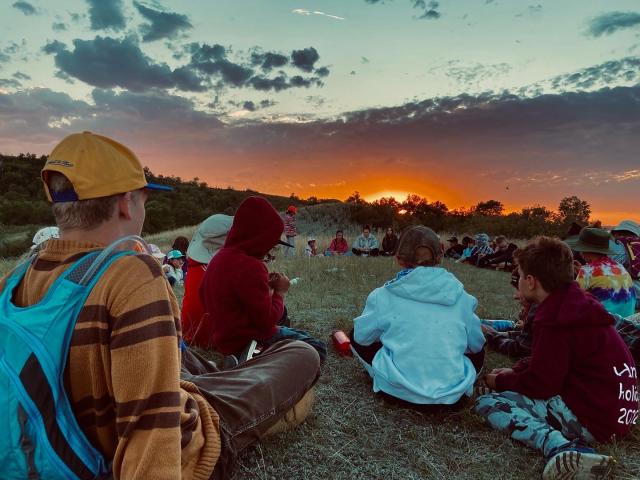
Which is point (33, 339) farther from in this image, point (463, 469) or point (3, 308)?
point (463, 469)

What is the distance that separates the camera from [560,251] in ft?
9.46

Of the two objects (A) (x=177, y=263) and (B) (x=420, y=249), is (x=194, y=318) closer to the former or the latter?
(B) (x=420, y=249)

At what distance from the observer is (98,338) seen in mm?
1343

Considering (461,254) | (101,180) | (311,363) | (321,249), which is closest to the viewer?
(101,180)

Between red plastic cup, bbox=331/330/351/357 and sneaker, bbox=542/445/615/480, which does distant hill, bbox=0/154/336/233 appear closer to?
red plastic cup, bbox=331/330/351/357

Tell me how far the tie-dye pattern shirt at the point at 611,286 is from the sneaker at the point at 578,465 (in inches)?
104

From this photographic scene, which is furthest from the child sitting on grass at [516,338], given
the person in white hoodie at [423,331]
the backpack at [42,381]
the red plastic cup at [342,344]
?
the backpack at [42,381]

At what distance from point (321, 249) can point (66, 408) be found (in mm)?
14386

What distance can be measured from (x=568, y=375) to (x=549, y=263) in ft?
2.14

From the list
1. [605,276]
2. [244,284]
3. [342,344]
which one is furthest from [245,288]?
[605,276]

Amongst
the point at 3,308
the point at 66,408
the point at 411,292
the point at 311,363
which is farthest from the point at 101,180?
the point at 411,292

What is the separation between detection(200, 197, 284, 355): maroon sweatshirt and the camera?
338 centimetres

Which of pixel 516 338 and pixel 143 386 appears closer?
pixel 143 386

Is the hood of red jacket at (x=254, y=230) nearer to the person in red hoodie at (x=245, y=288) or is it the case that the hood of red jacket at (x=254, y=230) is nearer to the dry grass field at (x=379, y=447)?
the person in red hoodie at (x=245, y=288)
